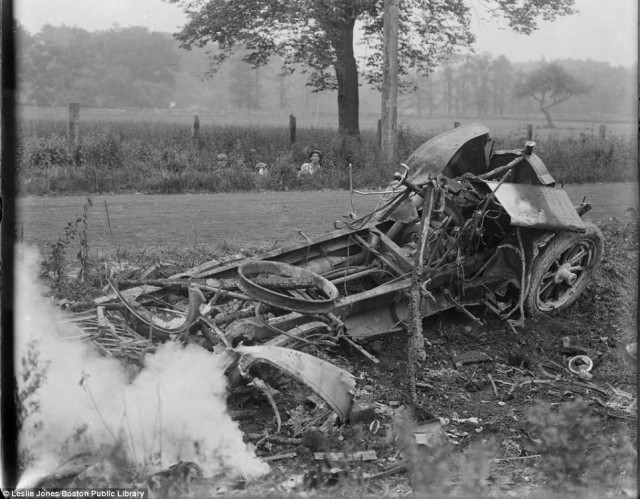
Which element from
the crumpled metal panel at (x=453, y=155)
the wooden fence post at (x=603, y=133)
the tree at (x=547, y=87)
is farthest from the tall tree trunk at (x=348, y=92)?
the crumpled metal panel at (x=453, y=155)

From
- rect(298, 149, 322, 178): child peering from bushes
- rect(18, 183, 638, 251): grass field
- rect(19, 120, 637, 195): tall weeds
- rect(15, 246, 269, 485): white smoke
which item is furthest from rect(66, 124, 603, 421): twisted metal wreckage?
rect(298, 149, 322, 178): child peering from bushes

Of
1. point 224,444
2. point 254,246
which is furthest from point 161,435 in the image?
point 254,246

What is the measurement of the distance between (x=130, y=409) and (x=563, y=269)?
171 inches

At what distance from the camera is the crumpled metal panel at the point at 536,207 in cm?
571

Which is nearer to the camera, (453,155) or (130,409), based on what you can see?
(130,409)

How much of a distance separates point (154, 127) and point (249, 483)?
1472 cm

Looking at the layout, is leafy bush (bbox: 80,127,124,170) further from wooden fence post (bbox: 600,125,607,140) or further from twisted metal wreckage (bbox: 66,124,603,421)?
wooden fence post (bbox: 600,125,607,140)

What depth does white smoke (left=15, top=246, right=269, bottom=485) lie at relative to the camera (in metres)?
3.62

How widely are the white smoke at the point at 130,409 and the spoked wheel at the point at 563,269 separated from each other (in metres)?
3.30

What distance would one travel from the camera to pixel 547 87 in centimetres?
1603

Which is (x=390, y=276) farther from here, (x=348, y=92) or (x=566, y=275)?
(x=348, y=92)

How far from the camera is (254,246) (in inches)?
325

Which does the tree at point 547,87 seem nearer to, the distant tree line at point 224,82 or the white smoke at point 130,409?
the distant tree line at point 224,82

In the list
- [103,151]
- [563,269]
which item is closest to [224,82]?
[103,151]
